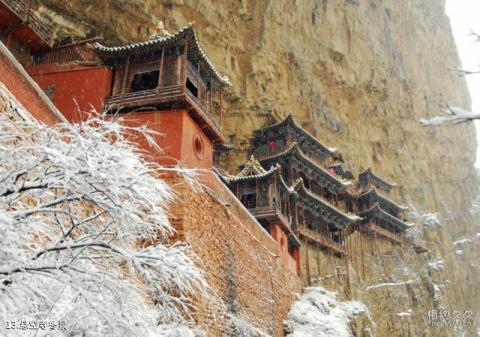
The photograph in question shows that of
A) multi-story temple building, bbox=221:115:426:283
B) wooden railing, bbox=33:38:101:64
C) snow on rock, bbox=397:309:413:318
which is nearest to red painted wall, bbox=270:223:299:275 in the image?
multi-story temple building, bbox=221:115:426:283

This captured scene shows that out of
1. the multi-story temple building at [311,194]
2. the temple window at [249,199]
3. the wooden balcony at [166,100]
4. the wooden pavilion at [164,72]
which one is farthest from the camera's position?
the multi-story temple building at [311,194]

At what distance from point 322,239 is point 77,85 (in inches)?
751

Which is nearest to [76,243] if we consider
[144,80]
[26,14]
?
[144,80]

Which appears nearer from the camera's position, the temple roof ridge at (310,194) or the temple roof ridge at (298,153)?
the temple roof ridge at (310,194)

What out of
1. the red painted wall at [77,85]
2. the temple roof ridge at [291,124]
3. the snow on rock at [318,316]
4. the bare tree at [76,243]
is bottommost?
the bare tree at [76,243]

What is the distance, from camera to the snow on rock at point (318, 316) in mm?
16953

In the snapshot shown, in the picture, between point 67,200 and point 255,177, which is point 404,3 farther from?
point 67,200

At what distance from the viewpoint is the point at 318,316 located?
61.1 ft

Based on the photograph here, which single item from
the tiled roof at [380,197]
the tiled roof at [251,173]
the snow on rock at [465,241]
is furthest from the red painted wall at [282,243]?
the snow on rock at [465,241]

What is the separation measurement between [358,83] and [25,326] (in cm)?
3523

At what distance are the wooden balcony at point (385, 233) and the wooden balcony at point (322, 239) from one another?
A: 17.6 ft

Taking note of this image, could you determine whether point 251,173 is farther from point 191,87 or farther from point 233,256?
point 233,256

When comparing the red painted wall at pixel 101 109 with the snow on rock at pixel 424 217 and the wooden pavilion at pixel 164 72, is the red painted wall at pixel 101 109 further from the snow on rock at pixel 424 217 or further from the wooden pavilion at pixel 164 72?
the snow on rock at pixel 424 217

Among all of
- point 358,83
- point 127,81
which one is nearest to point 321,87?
point 358,83
